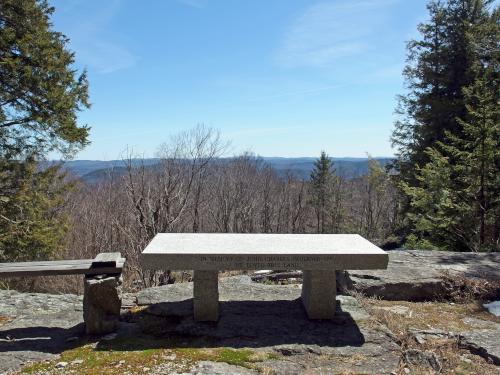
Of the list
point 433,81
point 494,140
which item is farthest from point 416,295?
point 433,81

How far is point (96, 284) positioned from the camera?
4566 millimetres

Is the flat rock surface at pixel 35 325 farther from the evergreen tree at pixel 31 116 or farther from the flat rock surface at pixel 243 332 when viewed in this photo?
the evergreen tree at pixel 31 116

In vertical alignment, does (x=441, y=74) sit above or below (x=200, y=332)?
above

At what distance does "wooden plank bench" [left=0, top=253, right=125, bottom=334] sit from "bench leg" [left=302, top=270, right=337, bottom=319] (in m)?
2.38

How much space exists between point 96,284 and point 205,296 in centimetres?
129

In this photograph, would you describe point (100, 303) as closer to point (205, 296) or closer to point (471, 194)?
point (205, 296)

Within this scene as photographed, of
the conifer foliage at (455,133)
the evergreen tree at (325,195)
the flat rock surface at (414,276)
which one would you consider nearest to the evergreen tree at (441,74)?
the conifer foliage at (455,133)

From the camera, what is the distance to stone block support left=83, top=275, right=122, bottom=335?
4.59m

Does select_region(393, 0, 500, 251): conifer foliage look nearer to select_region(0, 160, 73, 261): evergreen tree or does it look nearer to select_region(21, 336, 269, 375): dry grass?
select_region(21, 336, 269, 375): dry grass

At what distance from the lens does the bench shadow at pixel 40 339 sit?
428 cm

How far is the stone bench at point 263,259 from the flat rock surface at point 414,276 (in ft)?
3.49

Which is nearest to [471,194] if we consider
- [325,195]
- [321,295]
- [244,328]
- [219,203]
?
[321,295]

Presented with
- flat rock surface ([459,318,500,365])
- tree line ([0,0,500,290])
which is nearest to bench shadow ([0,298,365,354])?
flat rock surface ([459,318,500,365])

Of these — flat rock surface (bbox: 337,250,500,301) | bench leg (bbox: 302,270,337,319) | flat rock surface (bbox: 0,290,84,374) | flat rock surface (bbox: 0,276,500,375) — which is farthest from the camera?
flat rock surface (bbox: 337,250,500,301)
